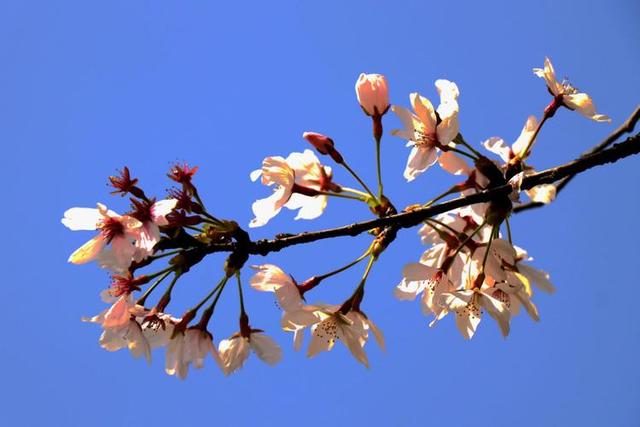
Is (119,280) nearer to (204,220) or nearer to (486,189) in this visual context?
(204,220)

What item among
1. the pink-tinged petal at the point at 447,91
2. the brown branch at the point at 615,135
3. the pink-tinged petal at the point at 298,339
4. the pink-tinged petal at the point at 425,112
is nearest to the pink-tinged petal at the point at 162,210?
the pink-tinged petal at the point at 298,339

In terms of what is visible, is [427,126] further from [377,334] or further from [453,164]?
[377,334]

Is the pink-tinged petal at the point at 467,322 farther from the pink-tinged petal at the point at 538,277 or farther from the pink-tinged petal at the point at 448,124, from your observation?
the pink-tinged petal at the point at 448,124

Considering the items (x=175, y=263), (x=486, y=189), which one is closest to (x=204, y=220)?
(x=175, y=263)

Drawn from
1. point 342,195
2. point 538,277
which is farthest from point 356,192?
point 538,277

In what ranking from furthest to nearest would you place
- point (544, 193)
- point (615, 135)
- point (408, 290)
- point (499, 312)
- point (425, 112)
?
1. point (615, 135)
2. point (408, 290)
3. point (425, 112)
4. point (499, 312)
5. point (544, 193)
